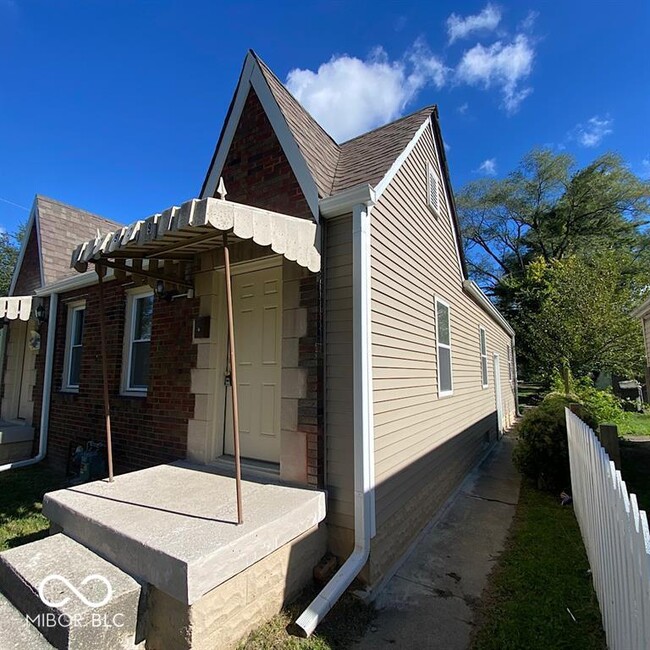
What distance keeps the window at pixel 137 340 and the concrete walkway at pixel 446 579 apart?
4399 mm

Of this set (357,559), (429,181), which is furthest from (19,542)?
(429,181)

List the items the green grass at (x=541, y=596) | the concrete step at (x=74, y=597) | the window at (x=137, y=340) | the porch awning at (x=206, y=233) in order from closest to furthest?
the concrete step at (x=74, y=597) → the porch awning at (x=206, y=233) → the green grass at (x=541, y=596) → the window at (x=137, y=340)

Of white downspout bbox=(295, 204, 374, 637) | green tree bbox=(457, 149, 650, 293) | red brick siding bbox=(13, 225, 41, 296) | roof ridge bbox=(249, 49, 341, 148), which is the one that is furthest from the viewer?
green tree bbox=(457, 149, 650, 293)

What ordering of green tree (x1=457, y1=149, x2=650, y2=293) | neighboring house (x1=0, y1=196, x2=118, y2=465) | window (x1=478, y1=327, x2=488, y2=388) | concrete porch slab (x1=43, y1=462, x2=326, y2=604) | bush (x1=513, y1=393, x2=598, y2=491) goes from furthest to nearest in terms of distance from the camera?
green tree (x1=457, y1=149, x2=650, y2=293) < window (x1=478, y1=327, x2=488, y2=388) < neighboring house (x1=0, y1=196, x2=118, y2=465) < bush (x1=513, y1=393, x2=598, y2=491) < concrete porch slab (x1=43, y1=462, x2=326, y2=604)

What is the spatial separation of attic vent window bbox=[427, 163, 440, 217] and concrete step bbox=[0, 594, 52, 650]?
257 inches

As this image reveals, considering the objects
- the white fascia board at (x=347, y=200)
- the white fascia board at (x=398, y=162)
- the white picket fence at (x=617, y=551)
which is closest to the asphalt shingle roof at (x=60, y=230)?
the white fascia board at (x=347, y=200)

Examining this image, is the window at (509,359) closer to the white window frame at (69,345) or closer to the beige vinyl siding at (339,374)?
the beige vinyl siding at (339,374)

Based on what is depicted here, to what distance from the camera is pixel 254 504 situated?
3.01 meters

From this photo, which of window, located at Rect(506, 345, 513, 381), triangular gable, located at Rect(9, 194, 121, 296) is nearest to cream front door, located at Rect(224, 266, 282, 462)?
triangular gable, located at Rect(9, 194, 121, 296)

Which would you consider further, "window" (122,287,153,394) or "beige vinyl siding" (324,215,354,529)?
"window" (122,287,153,394)

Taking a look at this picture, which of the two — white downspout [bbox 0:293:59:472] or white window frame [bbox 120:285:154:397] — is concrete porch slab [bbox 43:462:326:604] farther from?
white downspout [bbox 0:293:59:472]

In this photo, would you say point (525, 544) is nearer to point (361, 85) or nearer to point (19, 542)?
point (19, 542)

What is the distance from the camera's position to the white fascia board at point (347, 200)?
347 cm

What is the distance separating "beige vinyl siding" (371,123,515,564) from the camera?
148 inches
